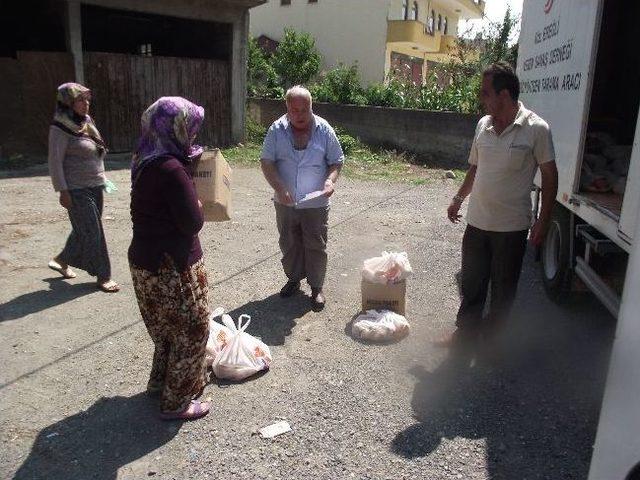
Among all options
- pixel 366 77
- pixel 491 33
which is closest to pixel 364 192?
pixel 491 33

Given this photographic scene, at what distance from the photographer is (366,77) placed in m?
24.6

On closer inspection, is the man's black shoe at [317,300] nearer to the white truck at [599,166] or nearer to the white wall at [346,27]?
the white truck at [599,166]

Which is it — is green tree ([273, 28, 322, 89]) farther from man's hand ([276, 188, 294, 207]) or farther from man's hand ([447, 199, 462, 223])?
man's hand ([447, 199, 462, 223])

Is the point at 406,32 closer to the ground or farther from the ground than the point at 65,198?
farther from the ground

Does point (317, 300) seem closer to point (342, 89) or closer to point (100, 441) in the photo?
point (100, 441)

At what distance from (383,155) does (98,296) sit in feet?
29.4

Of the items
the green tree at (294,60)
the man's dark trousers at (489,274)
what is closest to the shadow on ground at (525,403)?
the man's dark trousers at (489,274)

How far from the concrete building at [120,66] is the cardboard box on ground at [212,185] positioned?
8.97m

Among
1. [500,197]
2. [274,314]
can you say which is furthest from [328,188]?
[500,197]

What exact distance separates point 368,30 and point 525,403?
23.2 meters

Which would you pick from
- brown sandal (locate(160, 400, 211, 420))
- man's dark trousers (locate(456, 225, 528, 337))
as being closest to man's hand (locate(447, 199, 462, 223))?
man's dark trousers (locate(456, 225, 528, 337))

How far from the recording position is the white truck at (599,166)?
65.7 inches

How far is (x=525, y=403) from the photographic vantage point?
3.14 metres

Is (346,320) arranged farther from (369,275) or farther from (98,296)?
(98,296)
